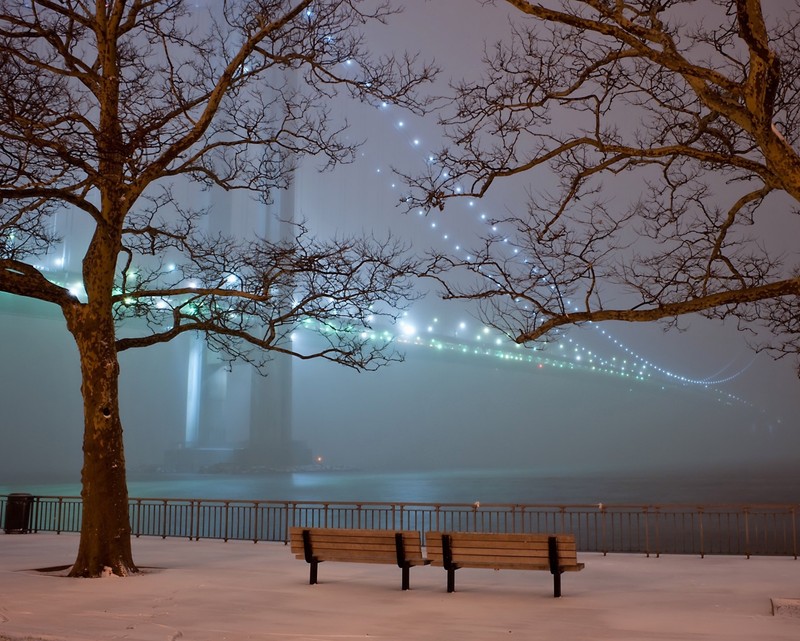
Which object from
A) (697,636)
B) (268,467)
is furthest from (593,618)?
(268,467)

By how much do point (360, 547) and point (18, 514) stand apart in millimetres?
9123

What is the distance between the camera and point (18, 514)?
49.5 ft

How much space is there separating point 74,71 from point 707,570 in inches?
378

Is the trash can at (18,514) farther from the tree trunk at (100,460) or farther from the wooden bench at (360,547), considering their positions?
the wooden bench at (360,547)

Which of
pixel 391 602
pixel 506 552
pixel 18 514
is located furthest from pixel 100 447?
pixel 18 514

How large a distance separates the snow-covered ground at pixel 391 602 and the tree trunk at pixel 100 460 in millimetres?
391

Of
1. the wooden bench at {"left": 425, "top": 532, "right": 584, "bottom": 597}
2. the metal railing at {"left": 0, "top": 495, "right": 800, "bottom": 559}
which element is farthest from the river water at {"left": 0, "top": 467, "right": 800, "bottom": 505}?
the wooden bench at {"left": 425, "top": 532, "right": 584, "bottom": 597}

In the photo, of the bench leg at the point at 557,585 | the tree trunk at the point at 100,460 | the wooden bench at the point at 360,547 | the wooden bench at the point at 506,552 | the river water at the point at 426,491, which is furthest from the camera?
the river water at the point at 426,491

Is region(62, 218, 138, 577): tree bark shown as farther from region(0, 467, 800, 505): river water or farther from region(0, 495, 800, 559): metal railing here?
region(0, 467, 800, 505): river water

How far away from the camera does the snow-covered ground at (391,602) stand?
628 centimetres

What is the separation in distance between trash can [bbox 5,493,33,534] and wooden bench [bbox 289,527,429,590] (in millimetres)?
8230

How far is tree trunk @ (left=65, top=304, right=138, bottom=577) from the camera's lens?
9.53m

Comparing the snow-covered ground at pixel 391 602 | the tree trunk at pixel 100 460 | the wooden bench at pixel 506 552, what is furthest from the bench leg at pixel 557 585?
the tree trunk at pixel 100 460

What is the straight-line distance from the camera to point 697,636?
611 centimetres
